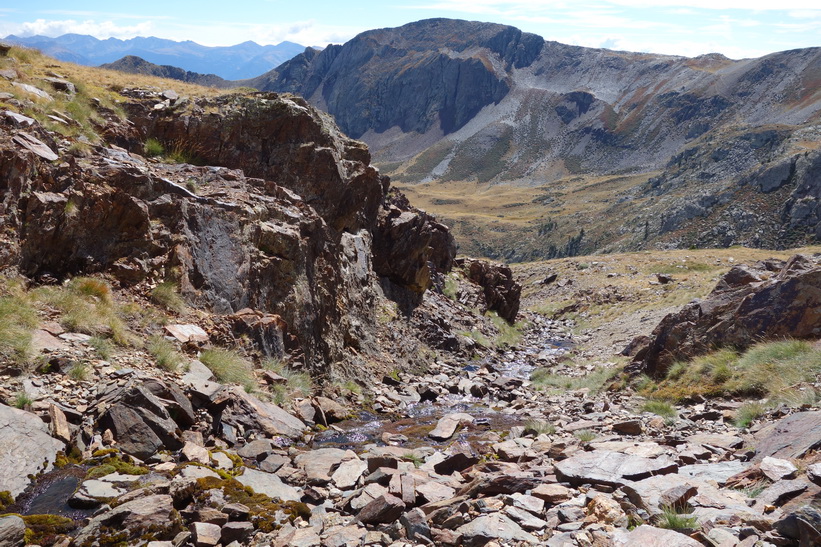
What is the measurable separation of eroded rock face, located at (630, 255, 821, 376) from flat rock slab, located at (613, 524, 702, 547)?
989cm

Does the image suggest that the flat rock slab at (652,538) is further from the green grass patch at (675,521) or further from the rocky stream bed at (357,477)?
the green grass patch at (675,521)

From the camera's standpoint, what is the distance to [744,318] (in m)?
13.3

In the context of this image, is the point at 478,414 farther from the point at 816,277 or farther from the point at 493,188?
the point at 493,188

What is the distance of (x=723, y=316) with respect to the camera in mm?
14172

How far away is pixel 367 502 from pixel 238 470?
206 cm

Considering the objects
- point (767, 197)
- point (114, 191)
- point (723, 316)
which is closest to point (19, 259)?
point (114, 191)

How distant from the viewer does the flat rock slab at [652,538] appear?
440 cm

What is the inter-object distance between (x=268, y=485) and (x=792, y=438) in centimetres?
684

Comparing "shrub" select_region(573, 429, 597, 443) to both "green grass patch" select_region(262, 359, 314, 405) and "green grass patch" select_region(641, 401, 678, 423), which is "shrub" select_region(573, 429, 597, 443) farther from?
"green grass patch" select_region(262, 359, 314, 405)

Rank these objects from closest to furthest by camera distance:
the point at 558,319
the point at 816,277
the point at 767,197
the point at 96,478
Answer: the point at 96,478 → the point at 816,277 → the point at 558,319 → the point at 767,197

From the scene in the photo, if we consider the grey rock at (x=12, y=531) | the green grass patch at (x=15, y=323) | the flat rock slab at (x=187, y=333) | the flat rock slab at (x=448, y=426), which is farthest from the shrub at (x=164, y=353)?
the flat rock slab at (x=448, y=426)

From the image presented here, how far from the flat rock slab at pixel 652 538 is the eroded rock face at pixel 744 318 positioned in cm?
989

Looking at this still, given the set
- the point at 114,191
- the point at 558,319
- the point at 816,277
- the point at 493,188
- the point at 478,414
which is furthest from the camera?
the point at 493,188

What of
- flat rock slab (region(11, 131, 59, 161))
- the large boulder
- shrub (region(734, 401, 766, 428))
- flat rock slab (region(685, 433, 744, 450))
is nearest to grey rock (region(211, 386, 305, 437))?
flat rock slab (region(11, 131, 59, 161))
